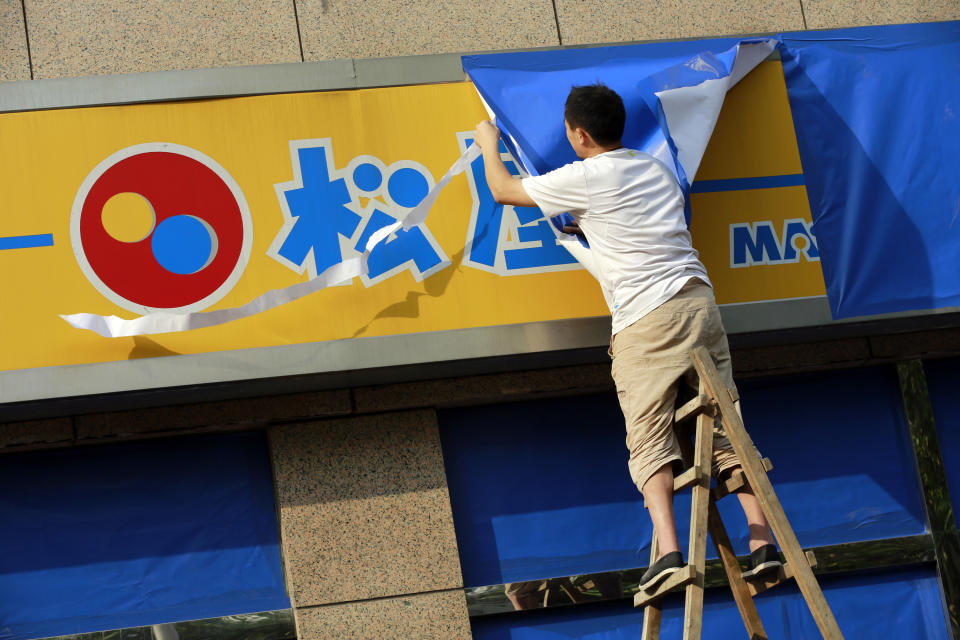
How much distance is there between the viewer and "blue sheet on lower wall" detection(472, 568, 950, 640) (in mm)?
5559

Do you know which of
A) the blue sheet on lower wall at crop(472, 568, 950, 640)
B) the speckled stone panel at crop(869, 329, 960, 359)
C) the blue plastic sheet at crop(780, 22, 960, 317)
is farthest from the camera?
the speckled stone panel at crop(869, 329, 960, 359)

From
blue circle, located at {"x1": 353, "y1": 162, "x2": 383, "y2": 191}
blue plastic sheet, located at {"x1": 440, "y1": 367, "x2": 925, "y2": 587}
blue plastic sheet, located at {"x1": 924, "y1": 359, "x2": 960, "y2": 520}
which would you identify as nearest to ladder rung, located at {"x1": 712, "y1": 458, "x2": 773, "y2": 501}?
blue plastic sheet, located at {"x1": 440, "y1": 367, "x2": 925, "y2": 587}

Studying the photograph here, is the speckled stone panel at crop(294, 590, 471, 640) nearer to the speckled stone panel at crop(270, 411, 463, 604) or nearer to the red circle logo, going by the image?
the speckled stone panel at crop(270, 411, 463, 604)

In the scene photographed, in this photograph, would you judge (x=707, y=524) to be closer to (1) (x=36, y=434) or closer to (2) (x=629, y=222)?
(2) (x=629, y=222)

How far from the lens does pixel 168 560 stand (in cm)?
542

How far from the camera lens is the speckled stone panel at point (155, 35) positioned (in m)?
5.62

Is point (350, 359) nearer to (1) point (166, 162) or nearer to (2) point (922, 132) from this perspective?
(1) point (166, 162)

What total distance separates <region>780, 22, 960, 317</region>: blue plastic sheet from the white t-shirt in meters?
1.35

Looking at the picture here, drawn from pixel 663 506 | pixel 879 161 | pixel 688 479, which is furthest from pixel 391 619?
pixel 879 161

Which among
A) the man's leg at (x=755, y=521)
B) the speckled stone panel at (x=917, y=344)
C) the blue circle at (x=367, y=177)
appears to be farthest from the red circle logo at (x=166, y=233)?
the speckled stone panel at (x=917, y=344)

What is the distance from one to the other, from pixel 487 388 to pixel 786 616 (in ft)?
6.31

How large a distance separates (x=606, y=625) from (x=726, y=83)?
268 centimetres

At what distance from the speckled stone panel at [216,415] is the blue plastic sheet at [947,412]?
10.7ft

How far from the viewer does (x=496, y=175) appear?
4750mm
